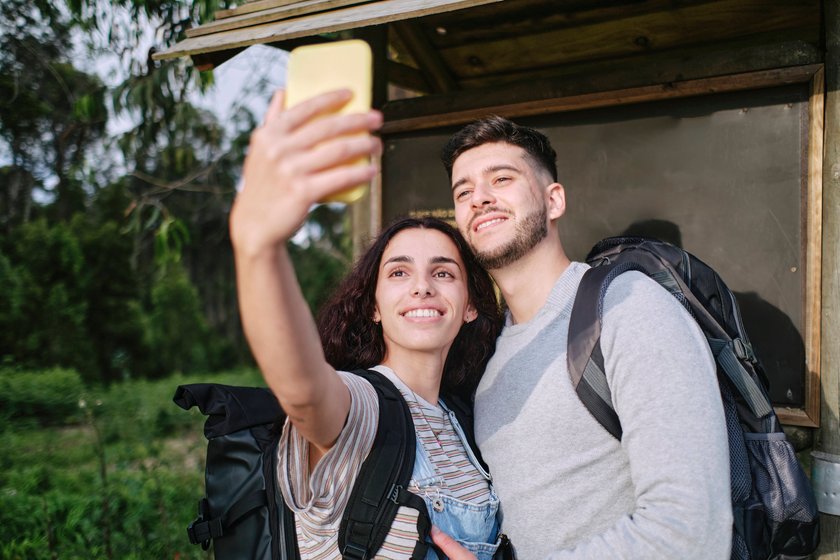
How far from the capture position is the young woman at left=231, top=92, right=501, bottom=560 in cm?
94

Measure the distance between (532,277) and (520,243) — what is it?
4.9 inches

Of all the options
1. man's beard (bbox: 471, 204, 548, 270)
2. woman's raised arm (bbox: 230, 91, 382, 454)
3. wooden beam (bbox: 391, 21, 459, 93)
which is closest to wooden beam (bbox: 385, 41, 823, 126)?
wooden beam (bbox: 391, 21, 459, 93)

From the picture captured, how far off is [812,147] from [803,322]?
584 mm

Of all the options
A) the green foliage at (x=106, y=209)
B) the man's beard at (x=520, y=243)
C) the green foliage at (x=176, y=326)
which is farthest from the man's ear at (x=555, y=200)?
the green foliage at (x=176, y=326)

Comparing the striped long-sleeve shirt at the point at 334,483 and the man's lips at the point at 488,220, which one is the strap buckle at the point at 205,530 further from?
the man's lips at the point at 488,220

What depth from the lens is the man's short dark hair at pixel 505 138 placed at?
2.29 metres

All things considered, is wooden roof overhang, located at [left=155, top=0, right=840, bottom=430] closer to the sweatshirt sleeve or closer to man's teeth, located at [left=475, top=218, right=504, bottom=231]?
man's teeth, located at [left=475, top=218, right=504, bottom=231]

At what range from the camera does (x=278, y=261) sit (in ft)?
3.37

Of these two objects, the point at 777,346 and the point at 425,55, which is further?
the point at 425,55

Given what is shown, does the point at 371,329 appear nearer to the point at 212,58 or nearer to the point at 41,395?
the point at 212,58

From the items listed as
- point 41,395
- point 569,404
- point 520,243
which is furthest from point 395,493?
point 41,395

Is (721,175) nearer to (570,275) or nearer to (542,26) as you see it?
(570,275)

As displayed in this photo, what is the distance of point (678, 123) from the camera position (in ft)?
8.20

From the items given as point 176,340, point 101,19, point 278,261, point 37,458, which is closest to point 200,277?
point 176,340
